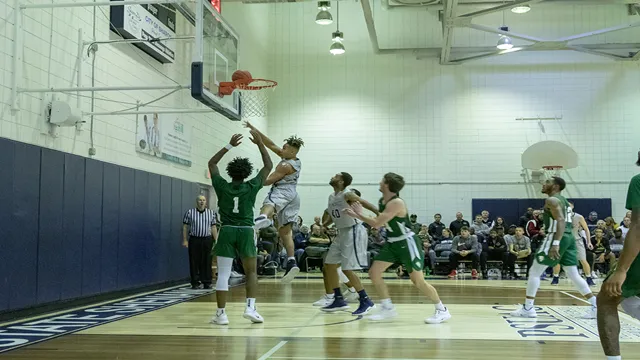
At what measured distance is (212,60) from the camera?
1043 centimetres

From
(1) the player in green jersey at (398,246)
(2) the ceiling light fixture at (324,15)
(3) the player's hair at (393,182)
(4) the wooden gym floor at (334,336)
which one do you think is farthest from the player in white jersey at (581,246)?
(2) the ceiling light fixture at (324,15)

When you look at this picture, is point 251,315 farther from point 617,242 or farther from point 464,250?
point 617,242

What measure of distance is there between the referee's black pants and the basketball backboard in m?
2.81

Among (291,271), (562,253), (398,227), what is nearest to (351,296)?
(291,271)

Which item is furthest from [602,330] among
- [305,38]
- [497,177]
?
[305,38]

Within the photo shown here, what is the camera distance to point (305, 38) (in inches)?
832

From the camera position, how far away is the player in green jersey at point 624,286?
11.6 feet

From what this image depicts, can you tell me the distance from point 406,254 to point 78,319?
12.6ft

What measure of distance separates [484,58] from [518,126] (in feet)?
7.93

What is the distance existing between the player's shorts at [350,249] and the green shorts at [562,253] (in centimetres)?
204

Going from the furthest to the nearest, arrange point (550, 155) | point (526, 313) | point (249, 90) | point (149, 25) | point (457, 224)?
point (550, 155) < point (457, 224) < point (149, 25) < point (249, 90) < point (526, 313)

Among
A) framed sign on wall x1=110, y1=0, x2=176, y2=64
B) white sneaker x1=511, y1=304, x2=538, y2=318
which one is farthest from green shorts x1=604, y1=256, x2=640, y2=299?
framed sign on wall x1=110, y1=0, x2=176, y2=64

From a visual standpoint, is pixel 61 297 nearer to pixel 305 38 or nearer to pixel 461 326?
pixel 461 326

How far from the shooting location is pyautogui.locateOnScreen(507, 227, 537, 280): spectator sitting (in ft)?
52.5
